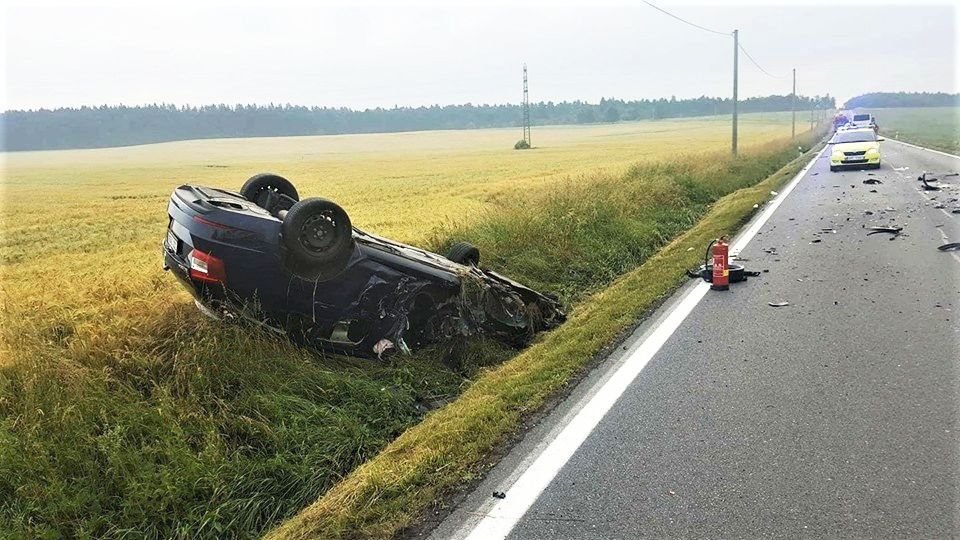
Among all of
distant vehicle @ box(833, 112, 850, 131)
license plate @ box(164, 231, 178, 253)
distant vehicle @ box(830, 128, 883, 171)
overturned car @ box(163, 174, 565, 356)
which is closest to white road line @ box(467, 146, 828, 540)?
overturned car @ box(163, 174, 565, 356)

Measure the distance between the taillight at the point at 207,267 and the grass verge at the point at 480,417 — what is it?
5.33ft

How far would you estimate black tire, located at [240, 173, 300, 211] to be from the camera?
588 centimetres

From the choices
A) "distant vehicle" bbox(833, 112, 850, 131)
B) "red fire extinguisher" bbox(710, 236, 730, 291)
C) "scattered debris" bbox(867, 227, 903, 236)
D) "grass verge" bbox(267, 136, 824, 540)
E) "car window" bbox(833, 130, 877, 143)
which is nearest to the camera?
"grass verge" bbox(267, 136, 824, 540)

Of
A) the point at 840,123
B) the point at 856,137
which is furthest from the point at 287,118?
the point at 856,137

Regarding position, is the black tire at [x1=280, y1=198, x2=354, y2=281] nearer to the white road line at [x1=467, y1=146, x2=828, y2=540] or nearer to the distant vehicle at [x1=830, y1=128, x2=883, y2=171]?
the white road line at [x1=467, y1=146, x2=828, y2=540]

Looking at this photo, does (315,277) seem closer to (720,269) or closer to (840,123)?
(720,269)

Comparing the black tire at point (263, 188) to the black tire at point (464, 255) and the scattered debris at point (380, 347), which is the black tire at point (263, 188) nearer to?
the black tire at point (464, 255)

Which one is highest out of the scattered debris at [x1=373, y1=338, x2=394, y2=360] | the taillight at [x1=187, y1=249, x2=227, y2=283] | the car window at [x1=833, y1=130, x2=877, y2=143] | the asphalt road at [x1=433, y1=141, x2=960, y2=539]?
the car window at [x1=833, y1=130, x2=877, y2=143]

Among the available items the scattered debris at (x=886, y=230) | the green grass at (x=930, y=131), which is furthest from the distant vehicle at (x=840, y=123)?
the scattered debris at (x=886, y=230)

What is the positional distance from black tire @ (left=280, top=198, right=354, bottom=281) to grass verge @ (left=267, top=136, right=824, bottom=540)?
4.19ft

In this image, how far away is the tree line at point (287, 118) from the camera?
83750 mm

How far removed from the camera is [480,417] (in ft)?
13.0

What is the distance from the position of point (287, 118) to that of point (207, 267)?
112 metres

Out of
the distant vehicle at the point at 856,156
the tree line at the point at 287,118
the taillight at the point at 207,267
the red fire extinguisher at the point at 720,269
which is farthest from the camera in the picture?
the tree line at the point at 287,118
